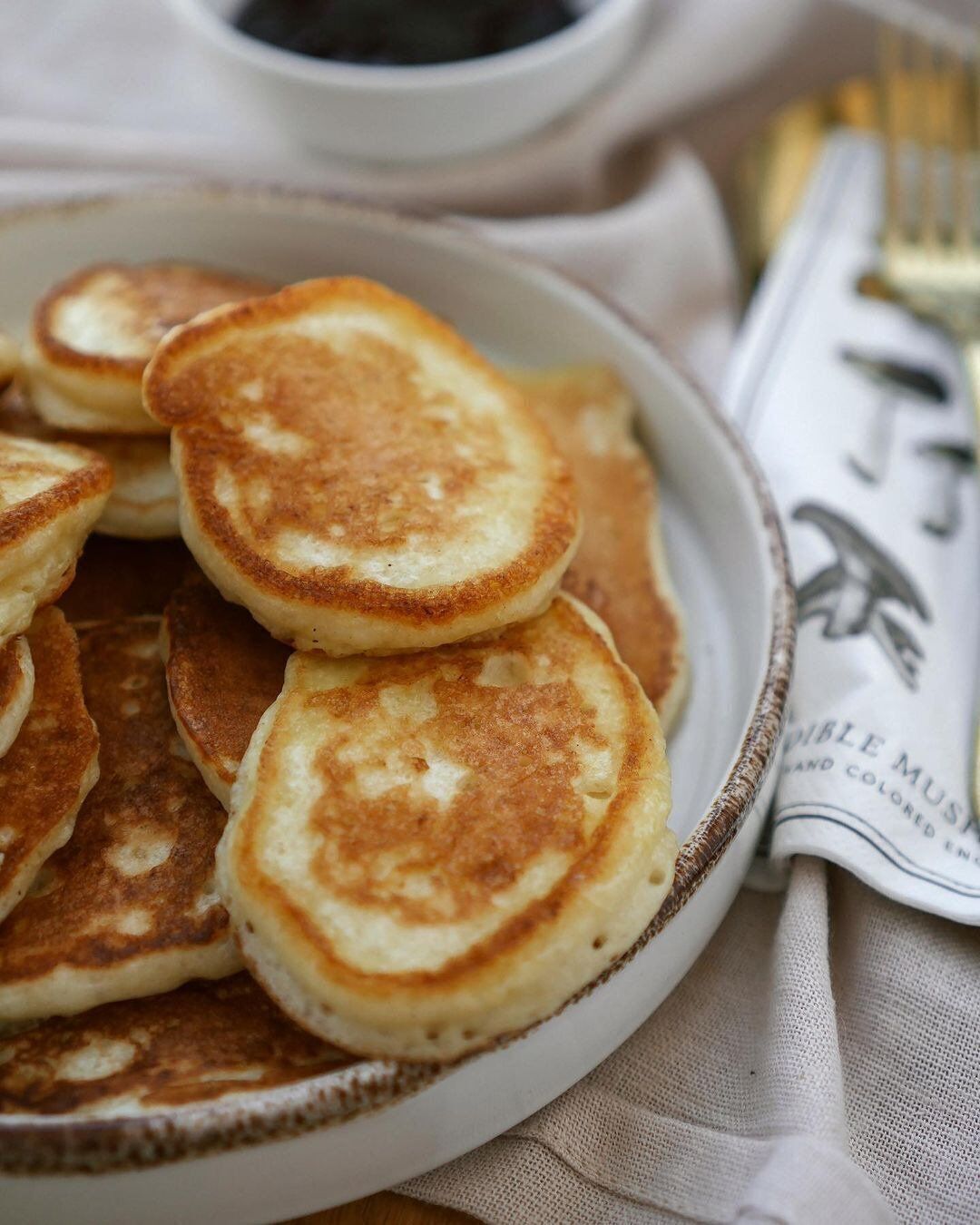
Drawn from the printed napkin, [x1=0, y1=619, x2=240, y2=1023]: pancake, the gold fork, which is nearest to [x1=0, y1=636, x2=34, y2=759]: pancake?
[x1=0, y1=619, x2=240, y2=1023]: pancake

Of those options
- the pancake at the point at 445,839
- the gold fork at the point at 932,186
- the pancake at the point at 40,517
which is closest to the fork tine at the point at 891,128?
the gold fork at the point at 932,186

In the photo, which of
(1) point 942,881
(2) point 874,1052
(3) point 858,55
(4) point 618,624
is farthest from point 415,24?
(2) point 874,1052

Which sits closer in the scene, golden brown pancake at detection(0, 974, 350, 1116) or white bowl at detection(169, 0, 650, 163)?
golden brown pancake at detection(0, 974, 350, 1116)

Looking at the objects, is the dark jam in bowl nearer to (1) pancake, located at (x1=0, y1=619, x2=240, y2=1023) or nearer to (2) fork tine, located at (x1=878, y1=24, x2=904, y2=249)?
(2) fork tine, located at (x1=878, y1=24, x2=904, y2=249)

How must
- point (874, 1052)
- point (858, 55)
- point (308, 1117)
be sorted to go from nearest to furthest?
point (308, 1117), point (874, 1052), point (858, 55)

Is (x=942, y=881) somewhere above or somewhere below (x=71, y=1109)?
above

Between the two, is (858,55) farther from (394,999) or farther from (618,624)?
(394,999)
